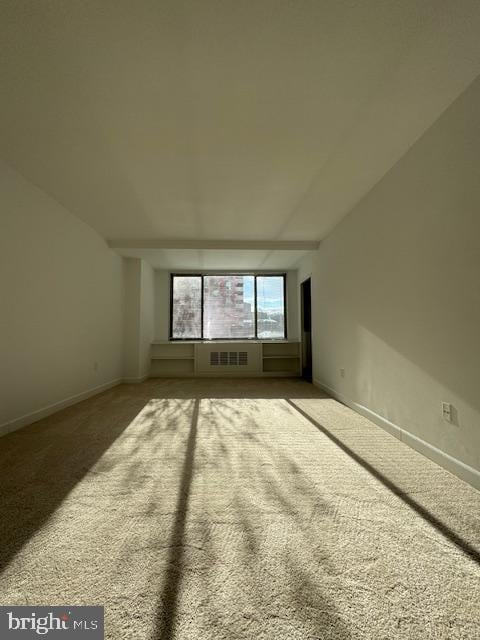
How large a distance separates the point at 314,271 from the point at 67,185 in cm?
377

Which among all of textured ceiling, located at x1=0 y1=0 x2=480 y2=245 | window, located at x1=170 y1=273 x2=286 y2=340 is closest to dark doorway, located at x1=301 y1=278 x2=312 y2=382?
window, located at x1=170 y1=273 x2=286 y2=340

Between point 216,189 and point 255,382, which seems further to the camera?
point 255,382

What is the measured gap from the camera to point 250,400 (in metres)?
4.13

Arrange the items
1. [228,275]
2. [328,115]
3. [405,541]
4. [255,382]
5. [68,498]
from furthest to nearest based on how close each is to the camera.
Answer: [228,275] → [255,382] → [328,115] → [68,498] → [405,541]

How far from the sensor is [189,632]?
0.89 m

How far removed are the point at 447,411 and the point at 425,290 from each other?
861mm

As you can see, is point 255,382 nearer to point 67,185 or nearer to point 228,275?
point 228,275

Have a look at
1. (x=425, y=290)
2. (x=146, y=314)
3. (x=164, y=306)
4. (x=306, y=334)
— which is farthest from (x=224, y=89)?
(x=164, y=306)

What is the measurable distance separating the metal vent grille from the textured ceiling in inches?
152

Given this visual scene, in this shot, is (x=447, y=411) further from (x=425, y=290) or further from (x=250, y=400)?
(x=250, y=400)

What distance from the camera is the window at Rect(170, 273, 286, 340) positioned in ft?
23.2

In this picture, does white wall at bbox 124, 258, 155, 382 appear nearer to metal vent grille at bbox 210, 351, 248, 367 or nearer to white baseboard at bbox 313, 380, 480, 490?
metal vent grille at bbox 210, 351, 248, 367

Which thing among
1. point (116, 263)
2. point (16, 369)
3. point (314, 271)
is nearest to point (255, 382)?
point (314, 271)

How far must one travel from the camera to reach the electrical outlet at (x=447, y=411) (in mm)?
A: 1992
